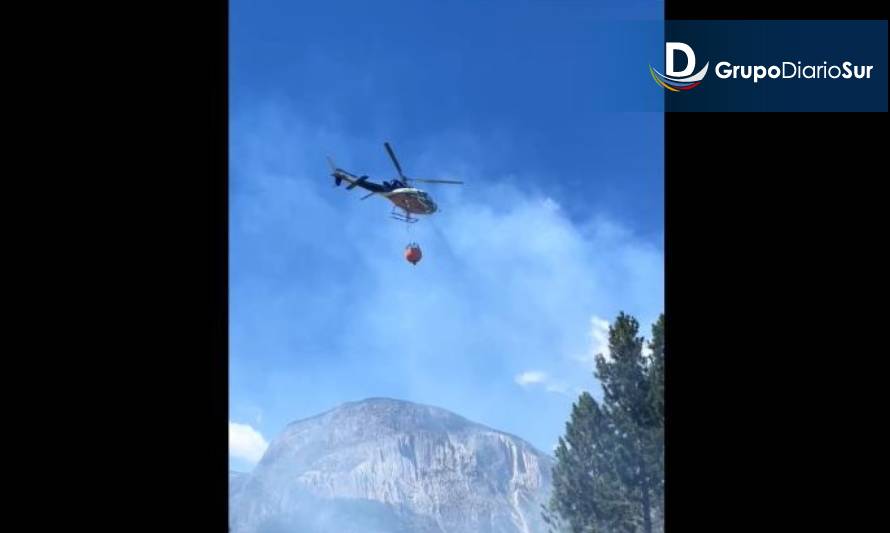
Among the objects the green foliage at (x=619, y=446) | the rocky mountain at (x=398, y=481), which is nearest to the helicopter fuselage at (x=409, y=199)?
the green foliage at (x=619, y=446)

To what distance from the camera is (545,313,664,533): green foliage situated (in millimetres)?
16328
